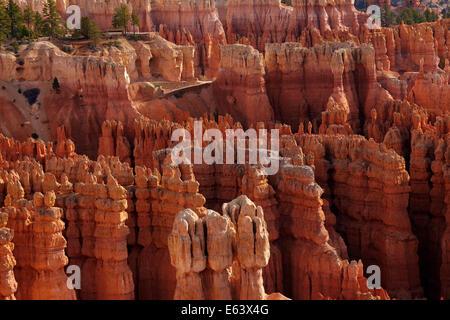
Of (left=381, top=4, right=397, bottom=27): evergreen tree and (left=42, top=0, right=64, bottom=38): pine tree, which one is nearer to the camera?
(left=42, top=0, right=64, bottom=38): pine tree

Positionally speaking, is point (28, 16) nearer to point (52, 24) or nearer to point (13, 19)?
point (52, 24)

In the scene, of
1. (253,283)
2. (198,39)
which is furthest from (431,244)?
(198,39)

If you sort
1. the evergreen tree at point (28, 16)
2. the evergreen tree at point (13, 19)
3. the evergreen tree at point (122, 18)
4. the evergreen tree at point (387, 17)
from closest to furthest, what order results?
1. the evergreen tree at point (13, 19)
2. the evergreen tree at point (28, 16)
3. the evergreen tree at point (122, 18)
4. the evergreen tree at point (387, 17)

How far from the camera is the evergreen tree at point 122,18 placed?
252 ft

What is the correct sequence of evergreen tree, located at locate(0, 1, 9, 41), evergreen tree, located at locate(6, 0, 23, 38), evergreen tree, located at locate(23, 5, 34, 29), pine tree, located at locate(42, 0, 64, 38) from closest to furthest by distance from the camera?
evergreen tree, located at locate(0, 1, 9, 41) < evergreen tree, located at locate(6, 0, 23, 38) < pine tree, located at locate(42, 0, 64, 38) < evergreen tree, located at locate(23, 5, 34, 29)

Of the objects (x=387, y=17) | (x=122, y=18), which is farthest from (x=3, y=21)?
(x=387, y=17)

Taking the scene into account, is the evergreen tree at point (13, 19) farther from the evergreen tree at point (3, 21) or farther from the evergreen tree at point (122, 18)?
the evergreen tree at point (122, 18)

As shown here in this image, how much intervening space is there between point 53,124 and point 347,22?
47.3 metres

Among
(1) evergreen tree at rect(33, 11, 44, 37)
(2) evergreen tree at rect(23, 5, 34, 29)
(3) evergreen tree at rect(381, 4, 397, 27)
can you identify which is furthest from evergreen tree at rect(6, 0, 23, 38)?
(3) evergreen tree at rect(381, 4, 397, 27)

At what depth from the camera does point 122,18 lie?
76750 mm

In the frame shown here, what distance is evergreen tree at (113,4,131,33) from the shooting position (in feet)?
252

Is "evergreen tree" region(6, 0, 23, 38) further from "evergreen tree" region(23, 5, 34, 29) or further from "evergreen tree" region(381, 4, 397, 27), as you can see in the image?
"evergreen tree" region(381, 4, 397, 27)

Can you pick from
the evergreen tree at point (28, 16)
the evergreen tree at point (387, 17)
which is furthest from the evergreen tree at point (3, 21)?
the evergreen tree at point (387, 17)

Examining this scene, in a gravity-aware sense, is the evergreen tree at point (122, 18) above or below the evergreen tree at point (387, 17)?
above
